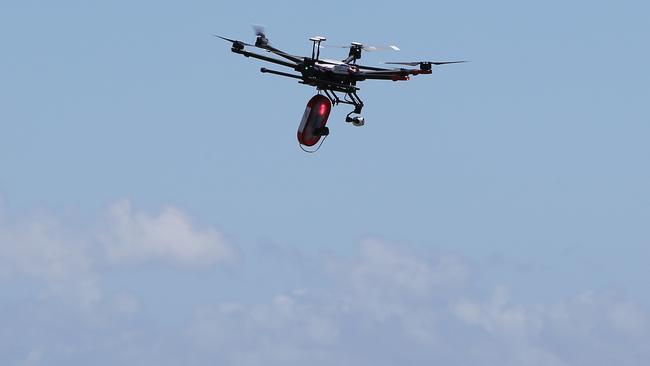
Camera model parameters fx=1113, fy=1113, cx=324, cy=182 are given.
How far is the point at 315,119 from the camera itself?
8212 centimetres

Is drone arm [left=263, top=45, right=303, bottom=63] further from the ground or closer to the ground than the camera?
further from the ground

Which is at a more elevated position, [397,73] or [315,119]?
[397,73]

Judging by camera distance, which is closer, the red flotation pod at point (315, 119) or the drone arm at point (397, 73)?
the drone arm at point (397, 73)

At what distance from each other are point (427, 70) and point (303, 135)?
35.2 feet

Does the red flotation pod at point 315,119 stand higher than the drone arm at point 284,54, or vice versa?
the drone arm at point 284,54

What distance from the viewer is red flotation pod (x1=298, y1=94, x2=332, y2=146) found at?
82.1 m

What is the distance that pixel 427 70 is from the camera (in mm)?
78062

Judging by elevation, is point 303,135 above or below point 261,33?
below

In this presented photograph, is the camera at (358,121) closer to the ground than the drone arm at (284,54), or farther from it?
closer to the ground

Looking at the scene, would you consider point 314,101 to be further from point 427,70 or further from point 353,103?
point 427,70

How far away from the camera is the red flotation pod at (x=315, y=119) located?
82.1 meters

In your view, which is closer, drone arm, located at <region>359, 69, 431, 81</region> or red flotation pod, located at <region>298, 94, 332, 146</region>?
drone arm, located at <region>359, 69, 431, 81</region>

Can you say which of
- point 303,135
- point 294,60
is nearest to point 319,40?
point 294,60

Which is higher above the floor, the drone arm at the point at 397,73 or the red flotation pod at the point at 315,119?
the drone arm at the point at 397,73
